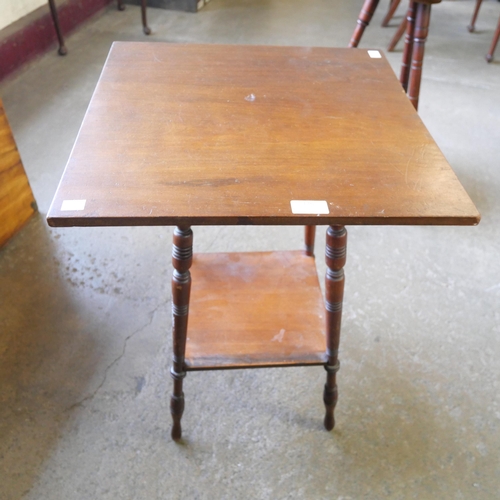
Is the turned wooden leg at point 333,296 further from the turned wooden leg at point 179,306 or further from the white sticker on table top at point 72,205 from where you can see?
the white sticker on table top at point 72,205

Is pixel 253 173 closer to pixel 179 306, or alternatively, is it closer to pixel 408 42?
pixel 179 306

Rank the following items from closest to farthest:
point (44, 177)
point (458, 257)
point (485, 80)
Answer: point (458, 257) < point (44, 177) < point (485, 80)

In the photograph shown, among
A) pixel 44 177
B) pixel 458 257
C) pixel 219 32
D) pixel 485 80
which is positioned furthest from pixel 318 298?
pixel 219 32

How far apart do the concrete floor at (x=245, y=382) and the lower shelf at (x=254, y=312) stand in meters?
→ 0.23

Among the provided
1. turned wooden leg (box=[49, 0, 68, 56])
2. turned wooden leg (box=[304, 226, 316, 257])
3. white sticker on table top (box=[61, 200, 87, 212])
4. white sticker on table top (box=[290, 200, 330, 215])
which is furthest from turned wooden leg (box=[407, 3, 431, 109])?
turned wooden leg (box=[49, 0, 68, 56])

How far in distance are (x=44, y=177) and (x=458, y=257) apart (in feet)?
5.50

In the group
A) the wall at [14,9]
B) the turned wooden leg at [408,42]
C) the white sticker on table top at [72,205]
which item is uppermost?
the white sticker on table top at [72,205]

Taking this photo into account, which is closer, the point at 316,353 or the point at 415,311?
the point at 316,353

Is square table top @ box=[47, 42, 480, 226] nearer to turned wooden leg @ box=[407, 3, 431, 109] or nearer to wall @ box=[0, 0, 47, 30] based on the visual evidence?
turned wooden leg @ box=[407, 3, 431, 109]

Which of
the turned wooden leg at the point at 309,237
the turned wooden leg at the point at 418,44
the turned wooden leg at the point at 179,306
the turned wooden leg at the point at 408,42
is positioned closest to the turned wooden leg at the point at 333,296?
the turned wooden leg at the point at 179,306

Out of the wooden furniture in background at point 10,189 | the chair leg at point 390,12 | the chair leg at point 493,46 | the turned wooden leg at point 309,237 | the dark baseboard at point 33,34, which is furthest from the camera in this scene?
the chair leg at point 390,12

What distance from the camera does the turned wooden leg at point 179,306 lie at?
1.02 meters

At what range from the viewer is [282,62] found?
1321 mm

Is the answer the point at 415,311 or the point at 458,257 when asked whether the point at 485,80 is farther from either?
the point at 415,311
